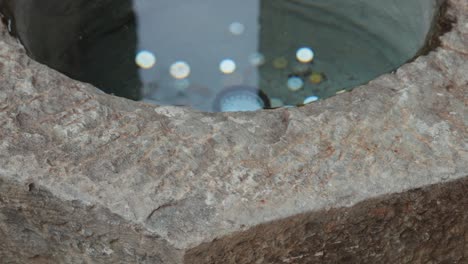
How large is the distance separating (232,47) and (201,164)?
904 millimetres

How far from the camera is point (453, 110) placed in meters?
1.64

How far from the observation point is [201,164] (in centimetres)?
156

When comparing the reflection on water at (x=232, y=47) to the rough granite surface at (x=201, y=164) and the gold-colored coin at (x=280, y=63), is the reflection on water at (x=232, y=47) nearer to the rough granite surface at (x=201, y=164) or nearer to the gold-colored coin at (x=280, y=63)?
the gold-colored coin at (x=280, y=63)

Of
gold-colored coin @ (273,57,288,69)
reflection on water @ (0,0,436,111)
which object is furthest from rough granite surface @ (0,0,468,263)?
gold-colored coin @ (273,57,288,69)

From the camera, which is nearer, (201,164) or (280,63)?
(201,164)

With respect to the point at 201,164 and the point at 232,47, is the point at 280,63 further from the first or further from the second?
the point at 201,164

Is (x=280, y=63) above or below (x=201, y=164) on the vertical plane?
below

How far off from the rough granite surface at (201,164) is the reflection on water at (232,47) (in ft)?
1.92

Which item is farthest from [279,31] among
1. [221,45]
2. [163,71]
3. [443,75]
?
[443,75]

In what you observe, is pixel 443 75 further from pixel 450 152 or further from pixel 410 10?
pixel 410 10

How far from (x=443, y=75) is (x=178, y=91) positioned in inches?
33.4

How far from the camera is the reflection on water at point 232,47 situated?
2291mm

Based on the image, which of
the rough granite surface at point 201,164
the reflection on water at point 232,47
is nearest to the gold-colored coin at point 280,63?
the reflection on water at point 232,47

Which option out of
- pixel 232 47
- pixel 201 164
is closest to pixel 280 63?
pixel 232 47
